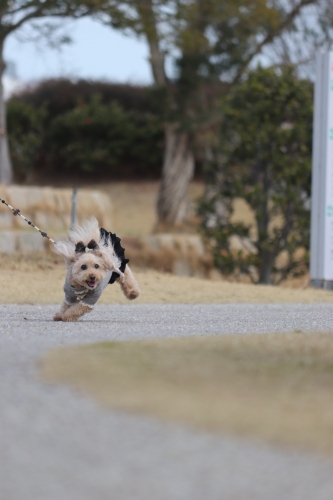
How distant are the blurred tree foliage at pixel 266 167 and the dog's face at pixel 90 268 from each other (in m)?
7.55

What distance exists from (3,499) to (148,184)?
24.8 metres

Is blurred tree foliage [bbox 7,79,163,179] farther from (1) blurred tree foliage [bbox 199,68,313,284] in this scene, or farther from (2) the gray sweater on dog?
(2) the gray sweater on dog

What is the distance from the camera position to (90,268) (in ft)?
21.6

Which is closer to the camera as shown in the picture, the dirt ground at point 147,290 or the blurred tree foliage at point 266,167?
the dirt ground at point 147,290

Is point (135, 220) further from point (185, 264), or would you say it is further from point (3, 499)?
point (3, 499)

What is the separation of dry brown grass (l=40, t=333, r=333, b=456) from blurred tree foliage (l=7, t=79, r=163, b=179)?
20692mm

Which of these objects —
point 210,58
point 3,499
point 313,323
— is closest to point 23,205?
point 210,58

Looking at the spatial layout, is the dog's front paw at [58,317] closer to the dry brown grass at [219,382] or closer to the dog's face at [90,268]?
the dog's face at [90,268]

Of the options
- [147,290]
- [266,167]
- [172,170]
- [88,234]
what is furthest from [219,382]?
[172,170]

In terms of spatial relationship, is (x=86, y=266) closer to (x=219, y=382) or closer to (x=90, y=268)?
(x=90, y=268)

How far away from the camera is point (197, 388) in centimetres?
401

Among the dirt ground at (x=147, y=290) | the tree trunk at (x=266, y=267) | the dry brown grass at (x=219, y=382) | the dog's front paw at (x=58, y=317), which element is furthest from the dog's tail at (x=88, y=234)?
the tree trunk at (x=266, y=267)

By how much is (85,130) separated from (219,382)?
2257cm

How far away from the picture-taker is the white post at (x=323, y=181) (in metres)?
12.5
